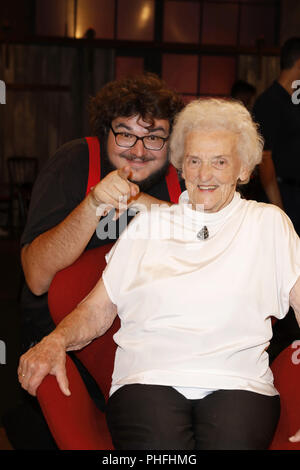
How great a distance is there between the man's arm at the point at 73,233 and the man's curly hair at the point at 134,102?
32 cm

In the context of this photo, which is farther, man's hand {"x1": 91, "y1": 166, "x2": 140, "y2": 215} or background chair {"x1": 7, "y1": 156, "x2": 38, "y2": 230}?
background chair {"x1": 7, "y1": 156, "x2": 38, "y2": 230}

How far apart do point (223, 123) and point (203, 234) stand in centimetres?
35

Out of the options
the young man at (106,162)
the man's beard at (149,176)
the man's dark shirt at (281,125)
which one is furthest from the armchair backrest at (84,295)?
the man's dark shirt at (281,125)

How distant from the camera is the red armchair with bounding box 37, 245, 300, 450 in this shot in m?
1.61

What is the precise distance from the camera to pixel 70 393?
168 cm

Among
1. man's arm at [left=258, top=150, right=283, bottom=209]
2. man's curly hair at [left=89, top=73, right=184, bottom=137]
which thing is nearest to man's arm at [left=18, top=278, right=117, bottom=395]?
man's curly hair at [left=89, top=73, right=184, bottom=137]

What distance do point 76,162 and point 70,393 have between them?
2.98ft

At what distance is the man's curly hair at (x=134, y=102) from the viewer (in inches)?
86.9

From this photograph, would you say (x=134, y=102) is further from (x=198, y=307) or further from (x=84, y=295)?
(x=198, y=307)

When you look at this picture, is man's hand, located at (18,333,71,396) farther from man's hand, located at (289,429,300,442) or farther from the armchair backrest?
man's hand, located at (289,429,300,442)

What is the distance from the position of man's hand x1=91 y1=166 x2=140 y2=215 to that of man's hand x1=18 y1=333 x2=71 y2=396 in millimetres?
434

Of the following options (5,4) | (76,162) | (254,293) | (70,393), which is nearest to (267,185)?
(76,162)

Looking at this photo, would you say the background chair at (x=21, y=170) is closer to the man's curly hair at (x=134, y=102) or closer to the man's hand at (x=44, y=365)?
the man's curly hair at (x=134, y=102)
